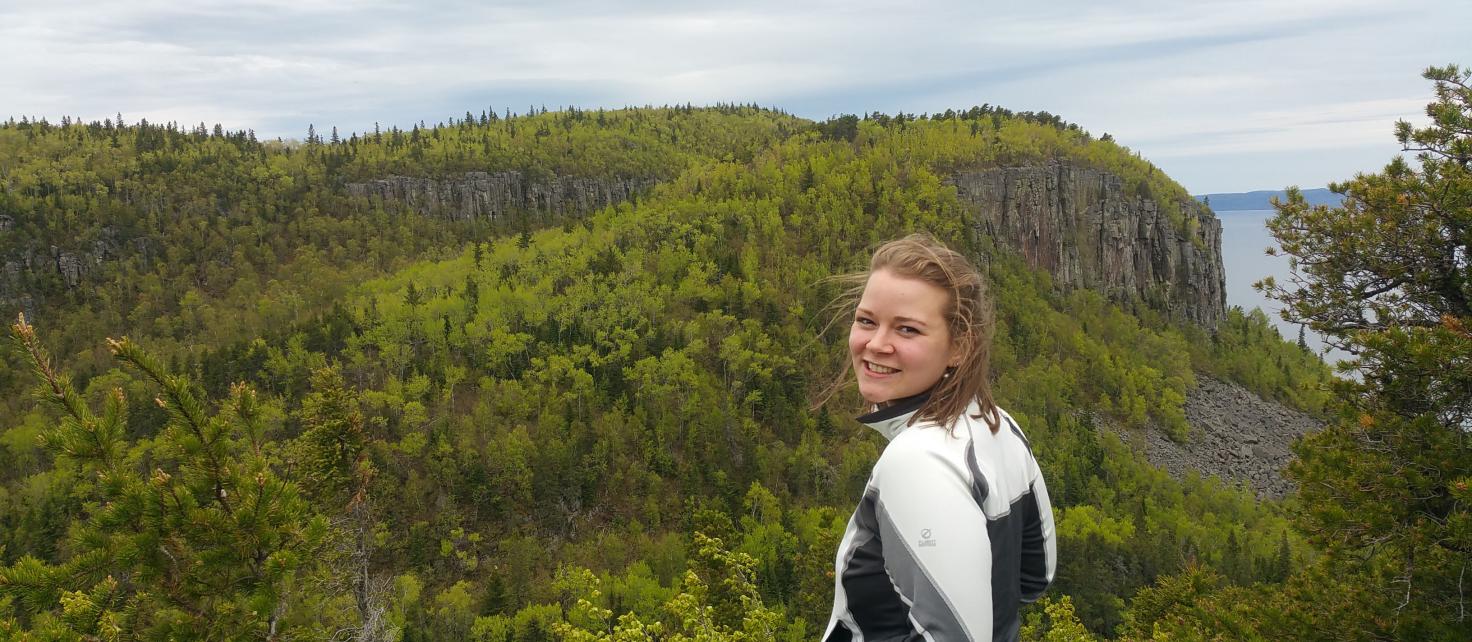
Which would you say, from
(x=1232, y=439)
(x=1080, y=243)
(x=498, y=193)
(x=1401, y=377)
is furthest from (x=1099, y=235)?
(x=498, y=193)

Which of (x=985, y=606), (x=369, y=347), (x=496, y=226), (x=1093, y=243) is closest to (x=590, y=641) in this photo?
(x=985, y=606)

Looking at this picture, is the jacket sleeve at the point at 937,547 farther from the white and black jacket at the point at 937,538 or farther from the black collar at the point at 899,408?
the black collar at the point at 899,408

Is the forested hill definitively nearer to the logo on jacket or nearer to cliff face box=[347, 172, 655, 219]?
cliff face box=[347, 172, 655, 219]

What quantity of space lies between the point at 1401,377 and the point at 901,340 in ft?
31.0

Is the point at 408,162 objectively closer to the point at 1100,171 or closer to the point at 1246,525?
the point at 1100,171

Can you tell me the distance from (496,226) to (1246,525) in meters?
126

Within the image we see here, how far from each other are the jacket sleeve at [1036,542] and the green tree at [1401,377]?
A: 7.35 m

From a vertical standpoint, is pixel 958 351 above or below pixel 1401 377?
above

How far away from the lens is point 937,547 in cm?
226

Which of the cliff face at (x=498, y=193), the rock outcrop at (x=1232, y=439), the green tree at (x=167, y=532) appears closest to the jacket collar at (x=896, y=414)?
the green tree at (x=167, y=532)

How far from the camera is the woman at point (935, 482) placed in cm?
227

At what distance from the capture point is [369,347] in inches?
2921

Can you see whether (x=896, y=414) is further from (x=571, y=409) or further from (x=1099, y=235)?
(x=1099, y=235)

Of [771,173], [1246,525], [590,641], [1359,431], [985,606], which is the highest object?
[771,173]
